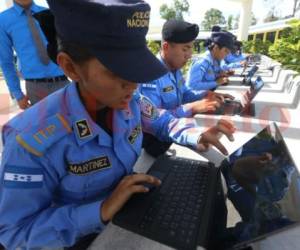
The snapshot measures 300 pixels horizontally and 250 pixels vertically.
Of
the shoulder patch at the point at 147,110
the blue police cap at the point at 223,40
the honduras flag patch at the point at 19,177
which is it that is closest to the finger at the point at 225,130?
the shoulder patch at the point at 147,110

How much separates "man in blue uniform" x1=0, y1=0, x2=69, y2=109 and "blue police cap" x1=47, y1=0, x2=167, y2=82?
1351mm

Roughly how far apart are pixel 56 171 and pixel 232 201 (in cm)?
47

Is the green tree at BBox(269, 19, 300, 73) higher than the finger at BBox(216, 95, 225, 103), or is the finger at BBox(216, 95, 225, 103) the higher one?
the green tree at BBox(269, 19, 300, 73)

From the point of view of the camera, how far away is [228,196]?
0.75m

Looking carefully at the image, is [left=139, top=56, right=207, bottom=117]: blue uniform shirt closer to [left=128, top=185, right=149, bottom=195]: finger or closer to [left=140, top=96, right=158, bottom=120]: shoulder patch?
[left=140, top=96, right=158, bottom=120]: shoulder patch

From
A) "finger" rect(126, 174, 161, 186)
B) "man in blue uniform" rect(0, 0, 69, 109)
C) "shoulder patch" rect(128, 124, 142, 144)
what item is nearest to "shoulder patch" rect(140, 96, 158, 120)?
"shoulder patch" rect(128, 124, 142, 144)

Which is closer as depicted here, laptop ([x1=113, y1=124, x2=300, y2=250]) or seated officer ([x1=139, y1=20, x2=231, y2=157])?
laptop ([x1=113, y1=124, x2=300, y2=250])

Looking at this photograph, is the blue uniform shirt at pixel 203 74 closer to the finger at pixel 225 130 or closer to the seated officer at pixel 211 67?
the seated officer at pixel 211 67

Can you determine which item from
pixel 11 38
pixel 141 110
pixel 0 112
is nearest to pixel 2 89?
pixel 0 112

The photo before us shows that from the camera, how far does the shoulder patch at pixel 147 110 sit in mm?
1027

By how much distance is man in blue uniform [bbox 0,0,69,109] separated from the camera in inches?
75.2

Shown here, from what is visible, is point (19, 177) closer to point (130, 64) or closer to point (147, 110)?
point (130, 64)

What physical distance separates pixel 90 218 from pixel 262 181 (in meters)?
0.43

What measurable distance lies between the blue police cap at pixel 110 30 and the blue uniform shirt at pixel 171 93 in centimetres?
72
